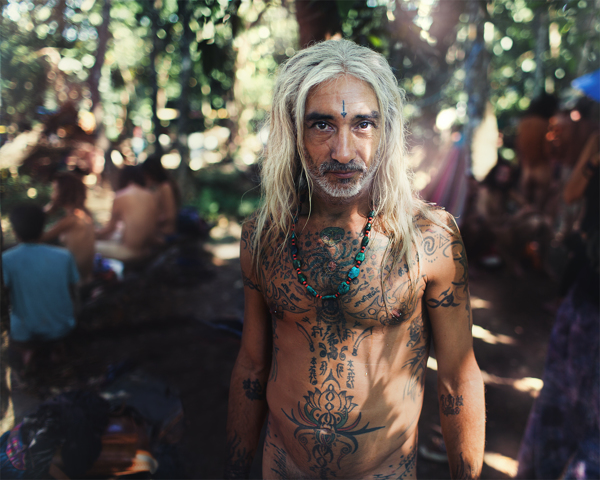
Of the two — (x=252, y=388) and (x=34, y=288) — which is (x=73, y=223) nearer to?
(x=34, y=288)

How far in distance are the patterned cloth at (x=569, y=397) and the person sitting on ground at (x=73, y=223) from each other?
14.6 ft

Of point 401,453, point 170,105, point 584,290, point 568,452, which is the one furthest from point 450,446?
point 170,105

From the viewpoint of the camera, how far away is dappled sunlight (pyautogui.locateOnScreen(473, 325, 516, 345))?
4.21 meters

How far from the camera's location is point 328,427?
1438 millimetres

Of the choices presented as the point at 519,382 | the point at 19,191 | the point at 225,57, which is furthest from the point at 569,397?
the point at 19,191

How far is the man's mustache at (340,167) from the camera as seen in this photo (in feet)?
4.64

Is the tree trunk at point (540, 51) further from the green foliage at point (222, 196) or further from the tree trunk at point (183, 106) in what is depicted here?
the green foliage at point (222, 196)

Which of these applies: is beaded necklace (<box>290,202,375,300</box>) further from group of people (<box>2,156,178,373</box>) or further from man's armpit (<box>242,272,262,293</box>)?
group of people (<box>2,156,178,373</box>)

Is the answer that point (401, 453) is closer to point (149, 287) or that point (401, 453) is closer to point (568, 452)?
point (568, 452)

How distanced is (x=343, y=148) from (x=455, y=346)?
868 millimetres

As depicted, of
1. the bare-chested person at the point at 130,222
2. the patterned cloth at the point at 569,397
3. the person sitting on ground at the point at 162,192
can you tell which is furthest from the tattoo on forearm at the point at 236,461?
the person sitting on ground at the point at 162,192

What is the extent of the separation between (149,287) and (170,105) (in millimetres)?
4583

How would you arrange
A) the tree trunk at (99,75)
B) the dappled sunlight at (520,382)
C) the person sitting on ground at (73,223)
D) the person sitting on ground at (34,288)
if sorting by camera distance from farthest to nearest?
the tree trunk at (99,75)
the person sitting on ground at (73,223)
the dappled sunlight at (520,382)
the person sitting on ground at (34,288)

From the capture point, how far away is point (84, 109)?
16.6 feet
